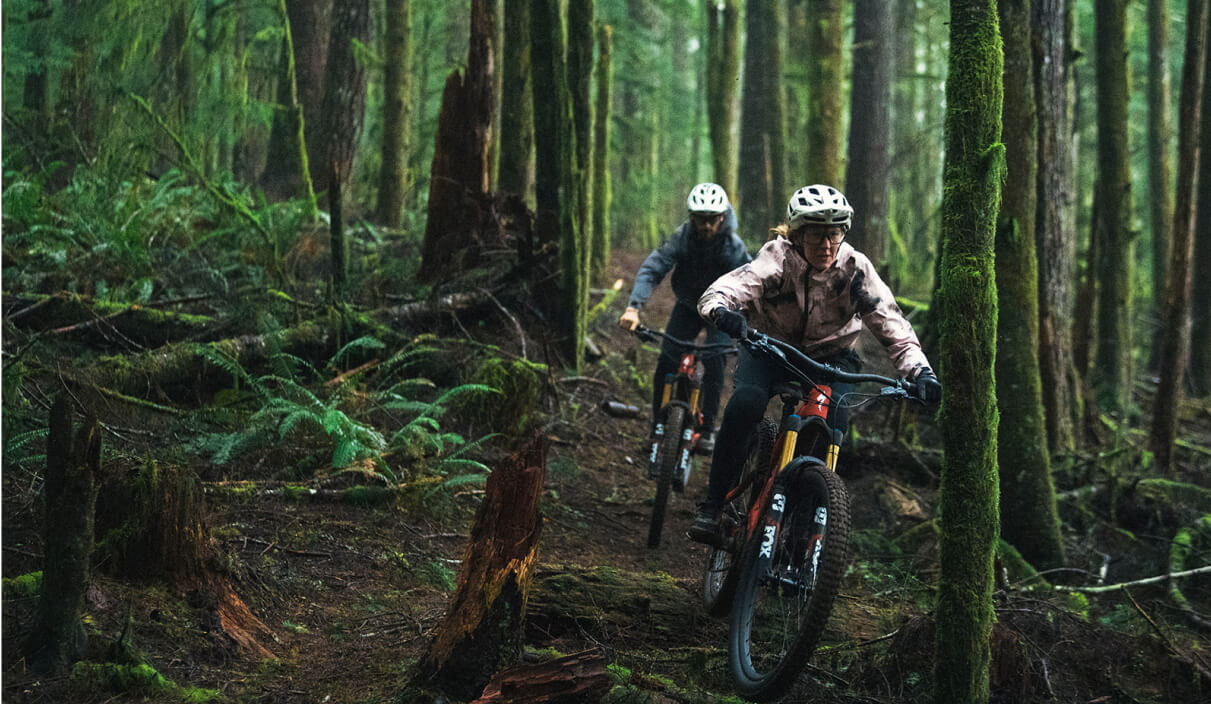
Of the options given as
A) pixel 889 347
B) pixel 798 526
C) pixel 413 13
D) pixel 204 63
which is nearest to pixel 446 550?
pixel 798 526

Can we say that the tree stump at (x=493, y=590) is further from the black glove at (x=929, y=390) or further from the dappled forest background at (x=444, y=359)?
the black glove at (x=929, y=390)

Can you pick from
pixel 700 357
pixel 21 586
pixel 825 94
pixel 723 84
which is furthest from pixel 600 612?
pixel 723 84

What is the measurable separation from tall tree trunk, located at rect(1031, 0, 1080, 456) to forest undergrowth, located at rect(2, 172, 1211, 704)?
0.58 meters

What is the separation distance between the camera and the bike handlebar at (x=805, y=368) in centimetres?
469

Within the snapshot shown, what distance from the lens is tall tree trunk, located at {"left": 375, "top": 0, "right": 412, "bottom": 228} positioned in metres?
14.3

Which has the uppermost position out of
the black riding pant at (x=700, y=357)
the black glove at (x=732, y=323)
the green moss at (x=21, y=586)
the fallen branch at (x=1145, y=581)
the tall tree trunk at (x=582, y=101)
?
the tall tree trunk at (x=582, y=101)

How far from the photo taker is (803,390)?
5.15 meters

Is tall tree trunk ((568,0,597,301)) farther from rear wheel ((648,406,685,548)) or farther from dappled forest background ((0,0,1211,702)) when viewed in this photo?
rear wheel ((648,406,685,548))

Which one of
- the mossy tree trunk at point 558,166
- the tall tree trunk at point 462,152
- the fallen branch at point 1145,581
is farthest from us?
the tall tree trunk at point 462,152

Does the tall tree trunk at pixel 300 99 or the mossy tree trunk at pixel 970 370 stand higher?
the tall tree trunk at pixel 300 99

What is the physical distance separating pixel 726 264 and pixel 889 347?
292 centimetres

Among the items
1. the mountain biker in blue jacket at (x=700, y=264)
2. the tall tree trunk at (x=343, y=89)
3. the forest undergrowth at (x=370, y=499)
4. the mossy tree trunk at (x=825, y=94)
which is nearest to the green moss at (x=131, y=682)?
the forest undergrowth at (x=370, y=499)

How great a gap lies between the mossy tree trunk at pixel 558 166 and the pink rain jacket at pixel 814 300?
5.19 metres

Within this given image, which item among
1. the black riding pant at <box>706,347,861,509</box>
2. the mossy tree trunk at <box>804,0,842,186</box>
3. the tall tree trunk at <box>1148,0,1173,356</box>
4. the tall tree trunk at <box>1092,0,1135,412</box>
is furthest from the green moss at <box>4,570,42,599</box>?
the tall tree trunk at <box>1148,0,1173,356</box>
